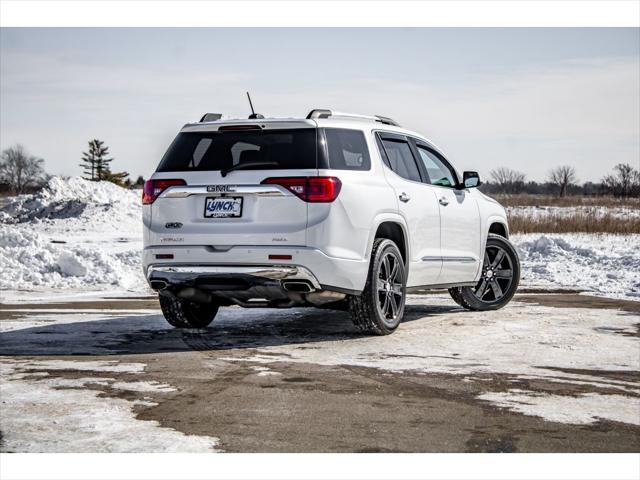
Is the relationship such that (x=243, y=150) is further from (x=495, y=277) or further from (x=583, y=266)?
(x=583, y=266)

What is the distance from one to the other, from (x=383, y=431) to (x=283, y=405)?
2.95 ft

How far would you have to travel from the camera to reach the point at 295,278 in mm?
8109

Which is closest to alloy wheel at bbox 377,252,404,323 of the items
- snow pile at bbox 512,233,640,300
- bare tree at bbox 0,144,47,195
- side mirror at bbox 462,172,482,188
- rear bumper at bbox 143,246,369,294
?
rear bumper at bbox 143,246,369,294

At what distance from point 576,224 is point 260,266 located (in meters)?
19.7

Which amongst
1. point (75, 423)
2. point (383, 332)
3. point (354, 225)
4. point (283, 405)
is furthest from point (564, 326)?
point (75, 423)

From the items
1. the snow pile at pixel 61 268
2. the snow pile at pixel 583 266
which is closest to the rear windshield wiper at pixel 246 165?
the snow pile at pixel 583 266

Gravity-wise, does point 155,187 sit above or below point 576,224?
above

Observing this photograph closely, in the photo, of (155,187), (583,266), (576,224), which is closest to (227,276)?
(155,187)

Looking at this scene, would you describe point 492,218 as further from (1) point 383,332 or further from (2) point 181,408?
(2) point 181,408

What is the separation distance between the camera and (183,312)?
963cm

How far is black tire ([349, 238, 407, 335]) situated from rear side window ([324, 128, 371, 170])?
0.76 m

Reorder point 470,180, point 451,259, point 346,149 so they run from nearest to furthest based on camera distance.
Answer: point 346,149
point 451,259
point 470,180

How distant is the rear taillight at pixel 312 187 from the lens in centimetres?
814

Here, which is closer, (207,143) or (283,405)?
(283,405)
